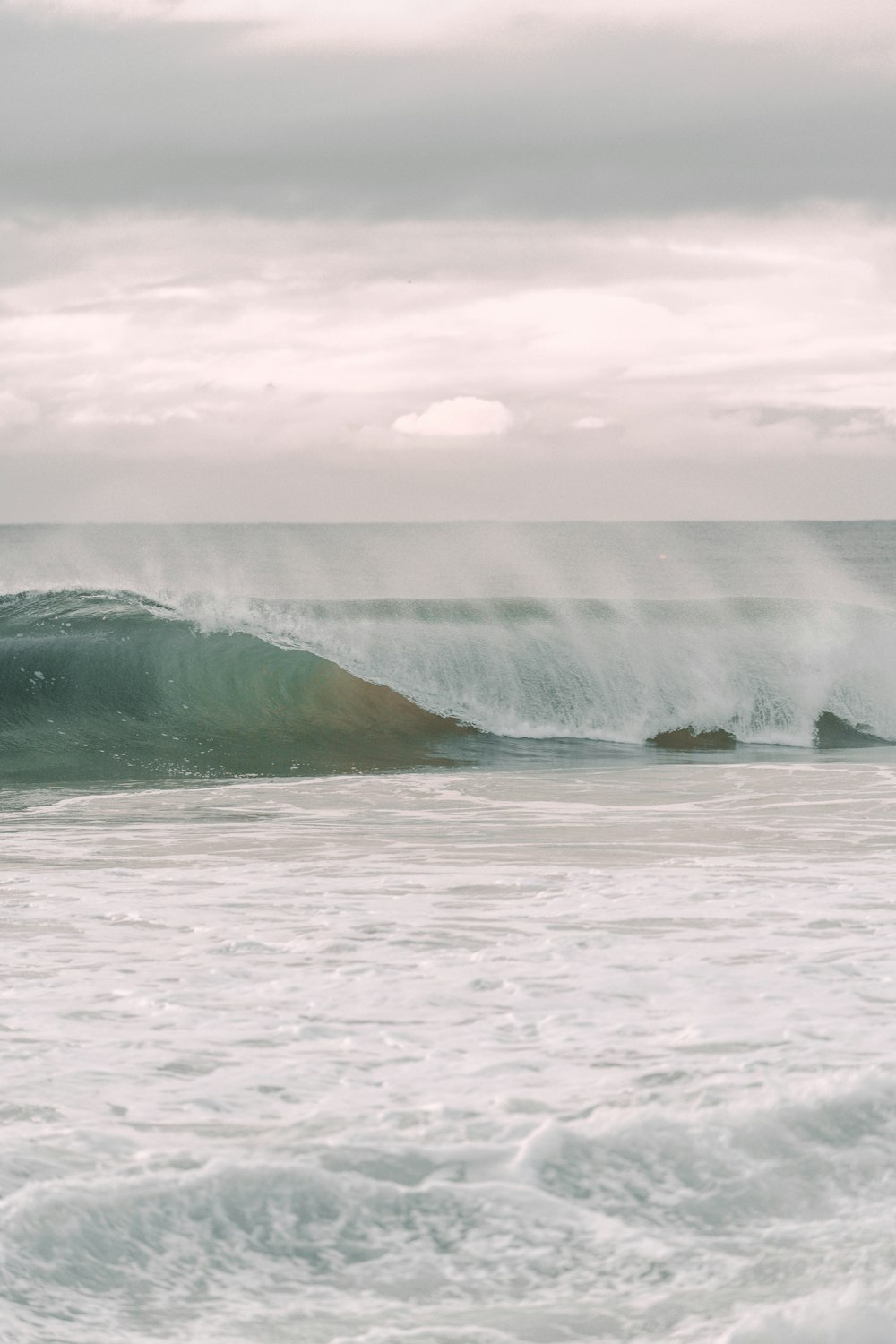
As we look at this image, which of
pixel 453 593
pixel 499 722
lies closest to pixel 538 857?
pixel 499 722

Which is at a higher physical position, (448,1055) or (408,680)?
(408,680)

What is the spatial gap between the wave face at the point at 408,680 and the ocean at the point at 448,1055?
6.18 ft

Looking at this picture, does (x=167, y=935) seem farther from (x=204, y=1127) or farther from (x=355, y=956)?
(x=204, y=1127)

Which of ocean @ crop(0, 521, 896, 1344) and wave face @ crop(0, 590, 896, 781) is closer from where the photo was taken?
ocean @ crop(0, 521, 896, 1344)

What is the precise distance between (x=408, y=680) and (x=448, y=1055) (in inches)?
462

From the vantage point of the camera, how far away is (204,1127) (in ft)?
11.7

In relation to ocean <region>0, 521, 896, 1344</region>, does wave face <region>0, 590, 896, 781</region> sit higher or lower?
higher

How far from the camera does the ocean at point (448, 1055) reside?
9.60 ft

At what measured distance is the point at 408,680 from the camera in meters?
15.8

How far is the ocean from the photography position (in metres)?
2.93

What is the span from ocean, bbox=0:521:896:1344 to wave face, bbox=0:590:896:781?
188 cm

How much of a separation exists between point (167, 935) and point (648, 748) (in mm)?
9003

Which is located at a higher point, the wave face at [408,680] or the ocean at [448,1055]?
the wave face at [408,680]

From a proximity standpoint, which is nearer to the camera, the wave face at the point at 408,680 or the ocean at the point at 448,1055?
the ocean at the point at 448,1055
